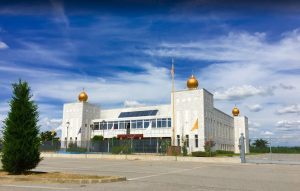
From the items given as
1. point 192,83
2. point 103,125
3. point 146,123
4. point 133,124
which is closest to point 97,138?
point 103,125

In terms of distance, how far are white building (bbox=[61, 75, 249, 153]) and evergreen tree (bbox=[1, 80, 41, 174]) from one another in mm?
29903

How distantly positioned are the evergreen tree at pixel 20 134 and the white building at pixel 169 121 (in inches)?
1177

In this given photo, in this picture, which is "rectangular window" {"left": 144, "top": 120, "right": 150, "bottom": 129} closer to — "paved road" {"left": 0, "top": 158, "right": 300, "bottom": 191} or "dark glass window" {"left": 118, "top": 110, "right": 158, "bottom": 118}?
"dark glass window" {"left": 118, "top": 110, "right": 158, "bottom": 118}

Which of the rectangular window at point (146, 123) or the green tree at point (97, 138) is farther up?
the rectangular window at point (146, 123)

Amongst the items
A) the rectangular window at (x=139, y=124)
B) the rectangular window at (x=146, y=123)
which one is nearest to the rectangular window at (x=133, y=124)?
the rectangular window at (x=139, y=124)

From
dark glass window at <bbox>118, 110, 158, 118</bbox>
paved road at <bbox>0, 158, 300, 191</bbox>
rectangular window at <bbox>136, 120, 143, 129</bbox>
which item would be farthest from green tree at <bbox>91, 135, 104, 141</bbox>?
paved road at <bbox>0, 158, 300, 191</bbox>

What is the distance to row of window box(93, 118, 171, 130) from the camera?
59.3 metres

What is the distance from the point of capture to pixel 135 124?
6334 cm

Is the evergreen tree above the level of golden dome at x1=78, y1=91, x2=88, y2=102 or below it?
below

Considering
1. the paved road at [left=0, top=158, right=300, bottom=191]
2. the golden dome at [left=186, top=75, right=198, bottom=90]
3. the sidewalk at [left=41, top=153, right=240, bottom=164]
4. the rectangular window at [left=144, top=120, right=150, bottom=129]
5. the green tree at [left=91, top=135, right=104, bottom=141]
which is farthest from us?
the green tree at [left=91, top=135, right=104, bottom=141]

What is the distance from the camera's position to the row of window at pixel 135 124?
59344mm

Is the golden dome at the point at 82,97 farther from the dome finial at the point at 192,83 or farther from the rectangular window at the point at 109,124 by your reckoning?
the dome finial at the point at 192,83

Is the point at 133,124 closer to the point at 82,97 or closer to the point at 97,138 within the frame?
the point at 97,138

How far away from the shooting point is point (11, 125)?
14.7 m
